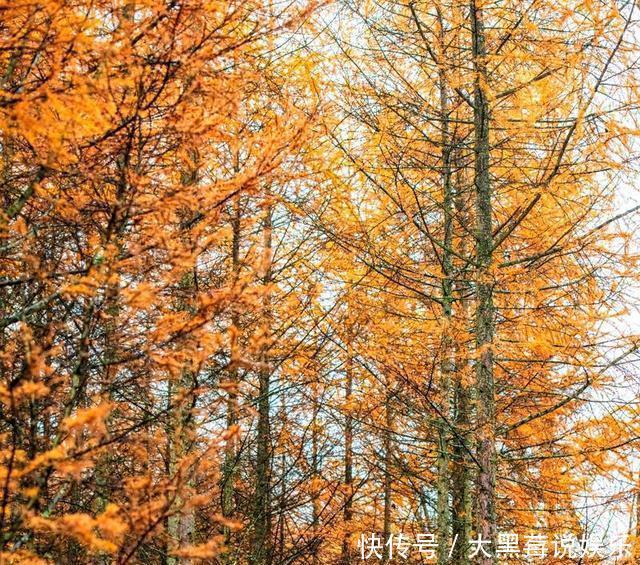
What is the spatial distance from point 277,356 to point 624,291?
149 inches

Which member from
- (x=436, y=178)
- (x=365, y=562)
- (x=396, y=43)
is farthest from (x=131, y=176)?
(x=365, y=562)

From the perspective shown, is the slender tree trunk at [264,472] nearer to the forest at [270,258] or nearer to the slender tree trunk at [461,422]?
the forest at [270,258]

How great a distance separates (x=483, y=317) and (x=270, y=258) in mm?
1930

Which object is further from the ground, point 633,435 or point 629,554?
point 633,435

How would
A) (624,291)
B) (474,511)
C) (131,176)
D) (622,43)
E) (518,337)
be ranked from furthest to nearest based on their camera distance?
(474,511), (518,337), (624,291), (622,43), (131,176)

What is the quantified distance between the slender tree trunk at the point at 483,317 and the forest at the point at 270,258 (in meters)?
0.03

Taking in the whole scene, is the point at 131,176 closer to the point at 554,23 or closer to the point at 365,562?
the point at 554,23

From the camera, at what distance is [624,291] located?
573cm

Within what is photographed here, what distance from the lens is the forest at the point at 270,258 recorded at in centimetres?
295

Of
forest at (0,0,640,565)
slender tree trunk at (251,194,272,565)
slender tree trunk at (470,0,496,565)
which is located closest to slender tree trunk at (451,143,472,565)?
forest at (0,0,640,565)

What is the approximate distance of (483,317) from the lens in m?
5.57

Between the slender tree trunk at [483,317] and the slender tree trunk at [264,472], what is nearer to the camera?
the slender tree trunk at [483,317]

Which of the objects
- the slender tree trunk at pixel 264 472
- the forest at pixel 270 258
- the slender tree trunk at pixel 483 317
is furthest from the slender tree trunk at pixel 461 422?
the slender tree trunk at pixel 264 472

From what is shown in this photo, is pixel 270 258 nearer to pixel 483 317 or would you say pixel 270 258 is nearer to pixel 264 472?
pixel 483 317
